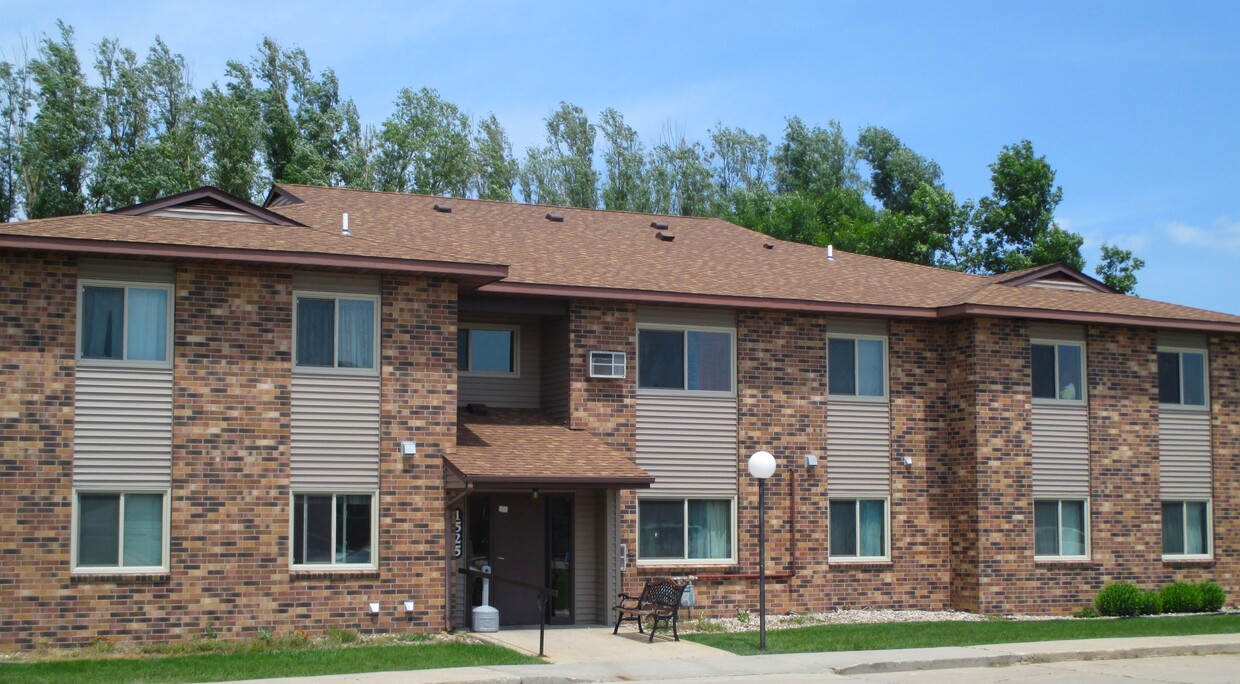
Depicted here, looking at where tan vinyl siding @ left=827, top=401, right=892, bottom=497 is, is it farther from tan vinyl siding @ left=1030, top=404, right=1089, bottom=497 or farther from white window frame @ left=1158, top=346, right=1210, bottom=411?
white window frame @ left=1158, top=346, right=1210, bottom=411

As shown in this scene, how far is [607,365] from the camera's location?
70.6 feet

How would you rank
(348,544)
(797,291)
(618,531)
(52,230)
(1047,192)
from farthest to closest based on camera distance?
(1047,192) < (797,291) < (618,531) < (348,544) < (52,230)

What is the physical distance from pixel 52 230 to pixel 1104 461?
59.7 ft

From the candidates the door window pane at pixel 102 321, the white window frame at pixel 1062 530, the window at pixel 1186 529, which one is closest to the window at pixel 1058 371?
the white window frame at pixel 1062 530

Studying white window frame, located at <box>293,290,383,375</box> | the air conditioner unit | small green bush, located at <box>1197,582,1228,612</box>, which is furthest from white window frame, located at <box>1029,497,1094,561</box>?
white window frame, located at <box>293,290,383,375</box>

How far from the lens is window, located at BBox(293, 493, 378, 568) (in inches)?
741

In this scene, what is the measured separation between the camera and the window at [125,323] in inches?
709

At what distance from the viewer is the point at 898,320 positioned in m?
23.9

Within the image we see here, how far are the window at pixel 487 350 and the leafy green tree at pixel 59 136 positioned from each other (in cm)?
2474

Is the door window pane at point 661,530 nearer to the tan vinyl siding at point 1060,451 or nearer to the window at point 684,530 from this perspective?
the window at point 684,530

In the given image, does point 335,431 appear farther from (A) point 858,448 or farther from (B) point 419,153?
(B) point 419,153

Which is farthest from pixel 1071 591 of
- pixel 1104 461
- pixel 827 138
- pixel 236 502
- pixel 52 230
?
pixel 827 138

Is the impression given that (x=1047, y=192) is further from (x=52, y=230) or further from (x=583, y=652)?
(x=52, y=230)

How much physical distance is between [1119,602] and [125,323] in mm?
17320
